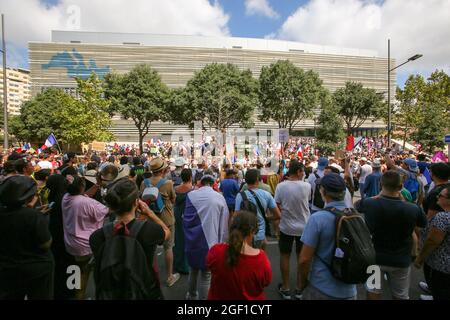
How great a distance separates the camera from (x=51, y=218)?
364 cm

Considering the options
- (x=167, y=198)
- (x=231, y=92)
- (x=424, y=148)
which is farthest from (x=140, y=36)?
(x=167, y=198)

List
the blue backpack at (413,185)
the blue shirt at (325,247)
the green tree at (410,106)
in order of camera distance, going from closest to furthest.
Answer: the blue shirt at (325,247) < the blue backpack at (413,185) < the green tree at (410,106)

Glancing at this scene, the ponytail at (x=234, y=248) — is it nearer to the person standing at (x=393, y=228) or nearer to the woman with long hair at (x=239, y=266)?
the woman with long hair at (x=239, y=266)

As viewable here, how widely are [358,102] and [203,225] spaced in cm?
3650

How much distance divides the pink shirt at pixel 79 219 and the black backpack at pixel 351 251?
8.64 feet

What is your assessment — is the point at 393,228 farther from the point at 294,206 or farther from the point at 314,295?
the point at 294,206

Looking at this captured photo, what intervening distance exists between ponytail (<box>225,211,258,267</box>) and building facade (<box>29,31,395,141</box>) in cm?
5783

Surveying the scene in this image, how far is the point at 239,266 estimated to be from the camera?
2123mm

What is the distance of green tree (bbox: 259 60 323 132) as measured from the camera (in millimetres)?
30109

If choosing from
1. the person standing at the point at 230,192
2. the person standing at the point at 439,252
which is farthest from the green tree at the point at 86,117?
the person standing at the point at 439,252

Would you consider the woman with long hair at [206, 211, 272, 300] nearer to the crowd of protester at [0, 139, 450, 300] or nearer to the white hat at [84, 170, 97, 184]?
the crowd of protester at [0, 139, 450, 300]

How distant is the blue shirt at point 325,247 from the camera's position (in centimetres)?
244

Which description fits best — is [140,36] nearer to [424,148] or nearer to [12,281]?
[424,148]
